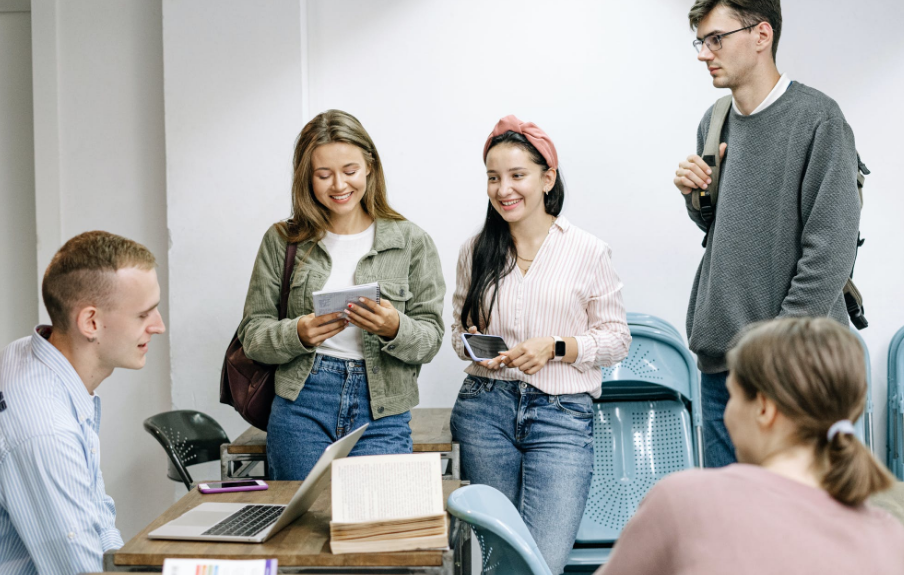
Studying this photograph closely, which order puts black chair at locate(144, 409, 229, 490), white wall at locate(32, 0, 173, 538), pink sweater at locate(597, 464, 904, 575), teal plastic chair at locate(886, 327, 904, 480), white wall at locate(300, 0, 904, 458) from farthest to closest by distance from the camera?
white wall at locate(32, 0, 173, 538) → white wall at locate(300, 0, 904, 458) → teal plastic chair at locate(886, 327, 904, 480) → black chair at locate(144, 409, 229, 490) → pink sweater at locate(597, 464, 904, 575)

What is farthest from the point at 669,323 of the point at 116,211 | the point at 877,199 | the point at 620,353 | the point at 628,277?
the point at 116,211

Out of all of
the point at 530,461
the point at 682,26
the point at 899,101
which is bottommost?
the point at 530,461

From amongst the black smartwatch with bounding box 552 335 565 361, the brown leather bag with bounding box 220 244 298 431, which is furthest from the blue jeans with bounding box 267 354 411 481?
the black smartwatch with bounding box 552 335 565 361

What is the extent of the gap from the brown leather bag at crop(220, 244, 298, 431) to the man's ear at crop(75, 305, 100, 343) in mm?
919

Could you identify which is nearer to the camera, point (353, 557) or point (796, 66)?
point (353, 557)

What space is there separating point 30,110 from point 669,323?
3.54m

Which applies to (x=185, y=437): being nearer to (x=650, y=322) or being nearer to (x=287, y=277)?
(x=287, y=277)

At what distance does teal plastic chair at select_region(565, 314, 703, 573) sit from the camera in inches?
132

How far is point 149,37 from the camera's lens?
4.05 m

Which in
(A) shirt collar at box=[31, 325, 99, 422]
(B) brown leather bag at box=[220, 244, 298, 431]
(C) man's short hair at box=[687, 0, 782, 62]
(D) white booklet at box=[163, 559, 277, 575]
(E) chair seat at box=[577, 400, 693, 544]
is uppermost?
(C) man's short hair at box=[687, 0, 782, 62]

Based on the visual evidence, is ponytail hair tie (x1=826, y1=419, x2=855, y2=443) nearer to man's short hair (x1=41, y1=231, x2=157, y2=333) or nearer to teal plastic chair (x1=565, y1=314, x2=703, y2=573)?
man's short hair (x1=41, y1=231, x2=157, y2=333)

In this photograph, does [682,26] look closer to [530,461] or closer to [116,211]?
[530,461]

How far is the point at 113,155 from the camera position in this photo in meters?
4.10

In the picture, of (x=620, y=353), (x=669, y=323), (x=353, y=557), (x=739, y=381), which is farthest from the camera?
(x=669, y=323)
